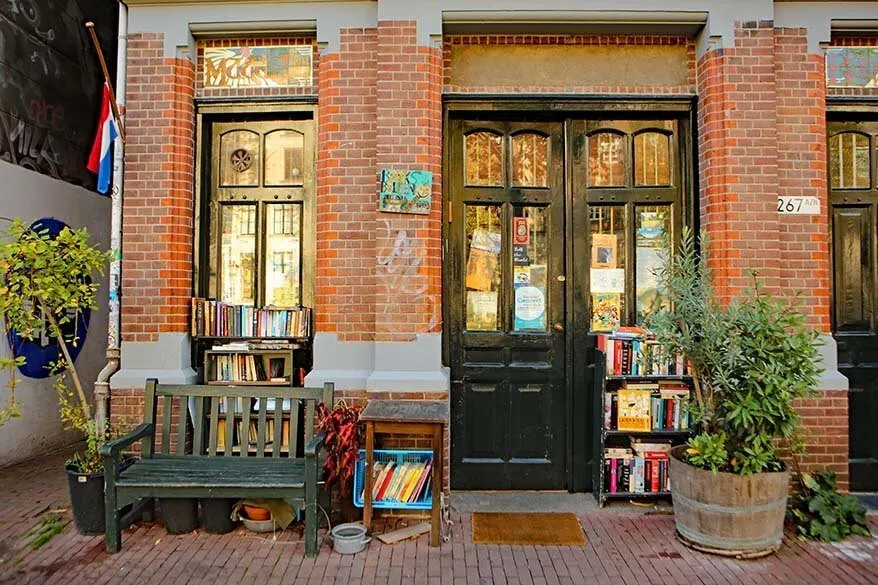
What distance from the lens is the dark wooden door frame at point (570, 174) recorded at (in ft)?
17.7

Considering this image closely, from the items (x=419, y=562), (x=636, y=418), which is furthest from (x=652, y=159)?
(x=419, y=562)

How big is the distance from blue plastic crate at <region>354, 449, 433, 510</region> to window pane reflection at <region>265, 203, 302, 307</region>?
1.74m

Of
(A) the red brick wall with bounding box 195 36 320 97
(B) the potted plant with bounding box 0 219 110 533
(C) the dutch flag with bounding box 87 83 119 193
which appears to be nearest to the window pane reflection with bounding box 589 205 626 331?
(A) the red brick wall with bounding box 195 36 320 97

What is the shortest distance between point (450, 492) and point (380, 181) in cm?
285

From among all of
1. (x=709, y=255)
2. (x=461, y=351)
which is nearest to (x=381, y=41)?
(x=461, y=351)

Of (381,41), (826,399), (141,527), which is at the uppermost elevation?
(381,41)

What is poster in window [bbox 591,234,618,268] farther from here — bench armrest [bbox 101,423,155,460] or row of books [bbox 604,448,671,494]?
bench armrest [bbox 101,423,155,460]

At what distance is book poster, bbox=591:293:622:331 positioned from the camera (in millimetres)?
5461

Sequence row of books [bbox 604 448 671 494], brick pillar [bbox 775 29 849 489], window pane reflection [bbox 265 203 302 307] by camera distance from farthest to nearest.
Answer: window pane reflection [bbox 265 203 302 307], brick pillar [bbox 775 29 849 489], row of books [bbox 604 448 671 494]

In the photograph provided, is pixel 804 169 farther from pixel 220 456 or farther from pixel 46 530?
pixel 46 530

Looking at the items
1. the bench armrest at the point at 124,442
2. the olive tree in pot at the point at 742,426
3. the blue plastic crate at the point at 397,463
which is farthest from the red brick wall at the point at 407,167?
the olive tree in pot at the point at 742,426

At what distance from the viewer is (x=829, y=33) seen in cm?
524

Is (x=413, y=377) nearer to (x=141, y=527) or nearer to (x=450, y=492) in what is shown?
(x=450, y=492)

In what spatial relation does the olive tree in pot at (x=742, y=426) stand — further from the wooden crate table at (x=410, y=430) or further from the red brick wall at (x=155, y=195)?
the red brick wall at (x=155, y=195)
